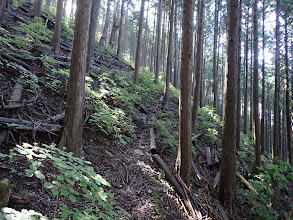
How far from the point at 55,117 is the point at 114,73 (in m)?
6.97

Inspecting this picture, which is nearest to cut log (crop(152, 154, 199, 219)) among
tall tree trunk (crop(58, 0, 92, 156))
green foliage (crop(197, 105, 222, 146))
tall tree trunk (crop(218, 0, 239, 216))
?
tall tree trunk (crop(218, 0, 239, 216))

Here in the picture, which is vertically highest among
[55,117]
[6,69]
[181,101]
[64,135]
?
[6,69]

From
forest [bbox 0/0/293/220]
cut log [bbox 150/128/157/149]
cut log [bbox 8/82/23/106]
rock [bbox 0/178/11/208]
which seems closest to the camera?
rock [bbox 0/178/11/208]

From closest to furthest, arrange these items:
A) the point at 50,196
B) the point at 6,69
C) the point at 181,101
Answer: the point at 50,196 < the point at 6,69 < the point at 181,101

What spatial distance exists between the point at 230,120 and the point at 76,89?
15.5ft

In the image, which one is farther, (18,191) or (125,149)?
(125,149)

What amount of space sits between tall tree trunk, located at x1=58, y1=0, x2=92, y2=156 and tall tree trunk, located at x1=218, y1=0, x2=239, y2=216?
4.46 meters

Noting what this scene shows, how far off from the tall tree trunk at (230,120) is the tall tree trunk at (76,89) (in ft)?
14.6

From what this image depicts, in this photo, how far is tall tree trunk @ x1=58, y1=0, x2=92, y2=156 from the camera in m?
4.20

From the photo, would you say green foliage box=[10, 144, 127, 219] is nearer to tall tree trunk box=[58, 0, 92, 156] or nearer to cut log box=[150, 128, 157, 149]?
tall tree trunk box=[58, 0, 92, 156]

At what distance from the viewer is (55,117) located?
491cm

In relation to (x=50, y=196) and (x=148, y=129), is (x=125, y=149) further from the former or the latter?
(x=50, y=196)

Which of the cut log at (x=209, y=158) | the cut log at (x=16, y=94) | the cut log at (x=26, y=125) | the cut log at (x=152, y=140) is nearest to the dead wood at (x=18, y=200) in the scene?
the cut log at (x=26, y=125)

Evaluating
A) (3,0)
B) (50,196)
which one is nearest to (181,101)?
(50,196)
